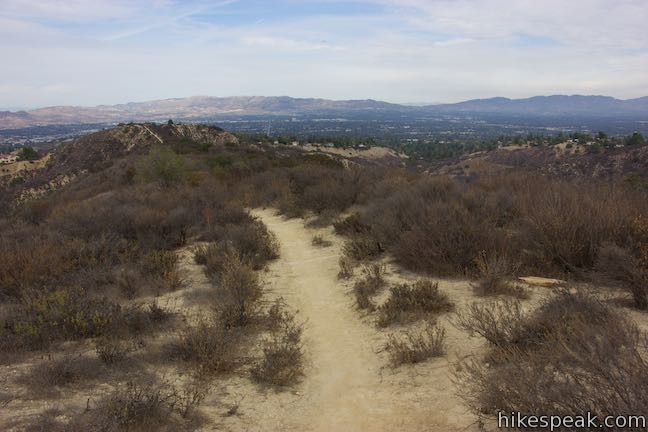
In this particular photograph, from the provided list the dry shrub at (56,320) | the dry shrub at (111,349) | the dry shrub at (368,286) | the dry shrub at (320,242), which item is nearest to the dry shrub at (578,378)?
the dry shrub at (368,286)

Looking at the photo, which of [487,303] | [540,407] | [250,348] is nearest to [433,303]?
[487,303]

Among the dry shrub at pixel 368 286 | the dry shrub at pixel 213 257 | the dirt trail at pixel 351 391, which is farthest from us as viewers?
the dry shrub at pixel 213 257

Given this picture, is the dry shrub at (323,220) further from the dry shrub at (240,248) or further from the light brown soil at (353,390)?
the light brown soil at (353,390)

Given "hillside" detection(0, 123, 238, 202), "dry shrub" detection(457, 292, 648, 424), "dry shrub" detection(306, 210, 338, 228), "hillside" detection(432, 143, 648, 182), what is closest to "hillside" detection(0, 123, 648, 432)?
"dry shrub" detection(457, 292, 648, 424)

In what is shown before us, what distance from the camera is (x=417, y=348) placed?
203 inches

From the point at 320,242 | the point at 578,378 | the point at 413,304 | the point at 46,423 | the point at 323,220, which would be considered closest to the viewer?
the point at 578,378

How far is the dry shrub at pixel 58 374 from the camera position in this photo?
14.3ft

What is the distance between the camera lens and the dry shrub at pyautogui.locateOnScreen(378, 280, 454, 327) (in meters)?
6.14

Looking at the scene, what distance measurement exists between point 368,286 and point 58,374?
466 centimetres

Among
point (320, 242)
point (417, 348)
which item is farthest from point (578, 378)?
point (320, 242)

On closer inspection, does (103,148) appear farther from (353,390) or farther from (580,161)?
(580,161)

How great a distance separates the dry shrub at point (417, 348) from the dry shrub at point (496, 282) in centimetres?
147

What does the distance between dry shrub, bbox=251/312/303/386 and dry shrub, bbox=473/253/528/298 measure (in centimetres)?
304

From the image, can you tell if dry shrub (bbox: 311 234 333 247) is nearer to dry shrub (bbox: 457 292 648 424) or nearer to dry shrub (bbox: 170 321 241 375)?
dry shrub (bbox: 170 321 241 375)
